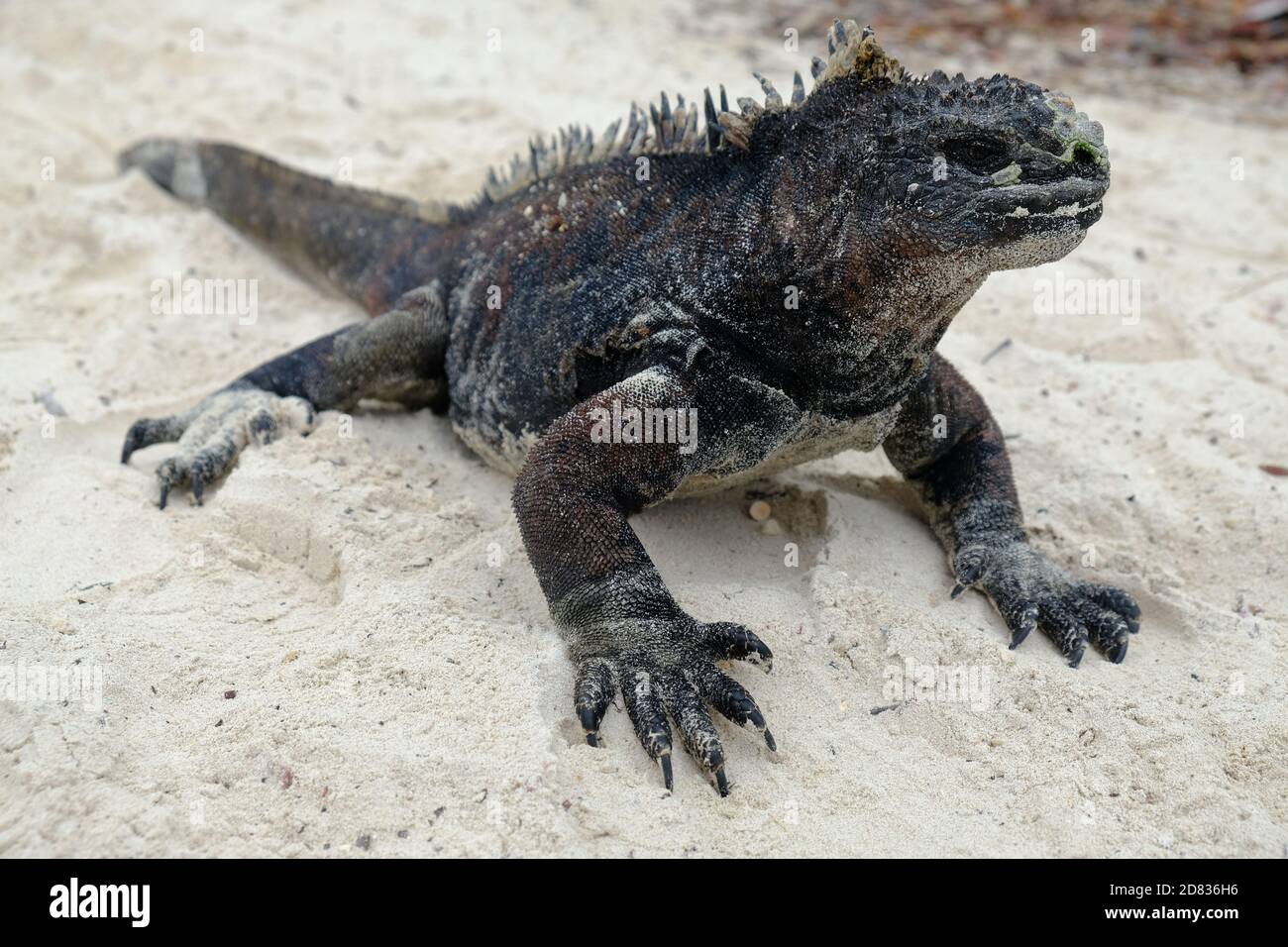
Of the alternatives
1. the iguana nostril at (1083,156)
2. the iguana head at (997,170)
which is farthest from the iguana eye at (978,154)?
the iguana nostril at (1083,156)

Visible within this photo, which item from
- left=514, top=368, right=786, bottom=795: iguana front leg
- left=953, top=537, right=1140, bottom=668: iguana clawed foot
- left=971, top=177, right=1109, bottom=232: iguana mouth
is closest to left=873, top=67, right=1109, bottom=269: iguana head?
left=971, top=177, right=1109, bottom=232: iguana mouth

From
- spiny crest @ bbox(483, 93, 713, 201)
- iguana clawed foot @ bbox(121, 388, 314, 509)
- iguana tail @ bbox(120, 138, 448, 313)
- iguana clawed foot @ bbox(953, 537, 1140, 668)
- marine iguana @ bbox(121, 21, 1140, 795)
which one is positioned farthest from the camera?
iguana tail @ bbox(120, 138, 448, 313)

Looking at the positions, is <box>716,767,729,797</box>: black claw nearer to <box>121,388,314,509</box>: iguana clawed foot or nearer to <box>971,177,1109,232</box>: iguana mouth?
<box>971,177,1109,232</box>: iguana mouth

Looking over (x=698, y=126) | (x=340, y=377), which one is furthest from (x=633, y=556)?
(x=340, y=377)

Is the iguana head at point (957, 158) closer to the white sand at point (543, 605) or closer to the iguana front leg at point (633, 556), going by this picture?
the iguana front leg at point (633, 556)

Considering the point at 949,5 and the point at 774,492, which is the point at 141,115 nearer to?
the point at 774,492

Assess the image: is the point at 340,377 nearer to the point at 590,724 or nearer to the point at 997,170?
the point at 590,724

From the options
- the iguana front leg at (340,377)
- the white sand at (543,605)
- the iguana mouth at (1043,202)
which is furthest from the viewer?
the iguana front leg at (340,377)

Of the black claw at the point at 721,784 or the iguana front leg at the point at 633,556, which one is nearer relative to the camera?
the black claw at the point at 721,784
